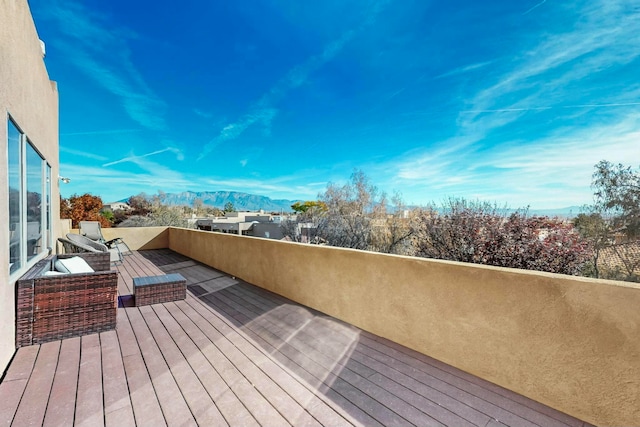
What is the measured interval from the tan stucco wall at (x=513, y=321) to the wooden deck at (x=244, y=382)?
0.15 m

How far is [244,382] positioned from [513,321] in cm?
206

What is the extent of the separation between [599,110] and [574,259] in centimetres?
1202

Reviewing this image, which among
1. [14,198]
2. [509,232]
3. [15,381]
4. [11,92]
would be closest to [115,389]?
[15,381]

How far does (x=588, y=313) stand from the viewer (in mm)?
1729

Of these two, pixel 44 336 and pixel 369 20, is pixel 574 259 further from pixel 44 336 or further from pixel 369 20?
pixel 369 20

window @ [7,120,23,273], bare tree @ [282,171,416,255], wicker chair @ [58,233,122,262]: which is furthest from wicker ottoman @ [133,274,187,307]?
bare tree @ [282,171,416,255]

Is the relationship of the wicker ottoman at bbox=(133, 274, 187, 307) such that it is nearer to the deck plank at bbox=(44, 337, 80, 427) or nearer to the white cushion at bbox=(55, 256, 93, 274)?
the white cushion at bbox=(55, 256, 93, 274)

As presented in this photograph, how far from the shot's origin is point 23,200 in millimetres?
2945

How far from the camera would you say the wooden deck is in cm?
174

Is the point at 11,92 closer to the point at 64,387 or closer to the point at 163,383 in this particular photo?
the point at 64,387

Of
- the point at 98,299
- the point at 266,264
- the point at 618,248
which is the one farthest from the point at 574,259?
the point at 98,299

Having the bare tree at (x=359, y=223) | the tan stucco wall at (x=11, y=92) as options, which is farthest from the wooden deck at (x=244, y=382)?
the bare tree at (x=359, y=223)

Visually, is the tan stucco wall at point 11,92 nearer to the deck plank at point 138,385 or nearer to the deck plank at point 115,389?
the deck plank at point 115,389

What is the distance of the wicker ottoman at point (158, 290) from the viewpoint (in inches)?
149
